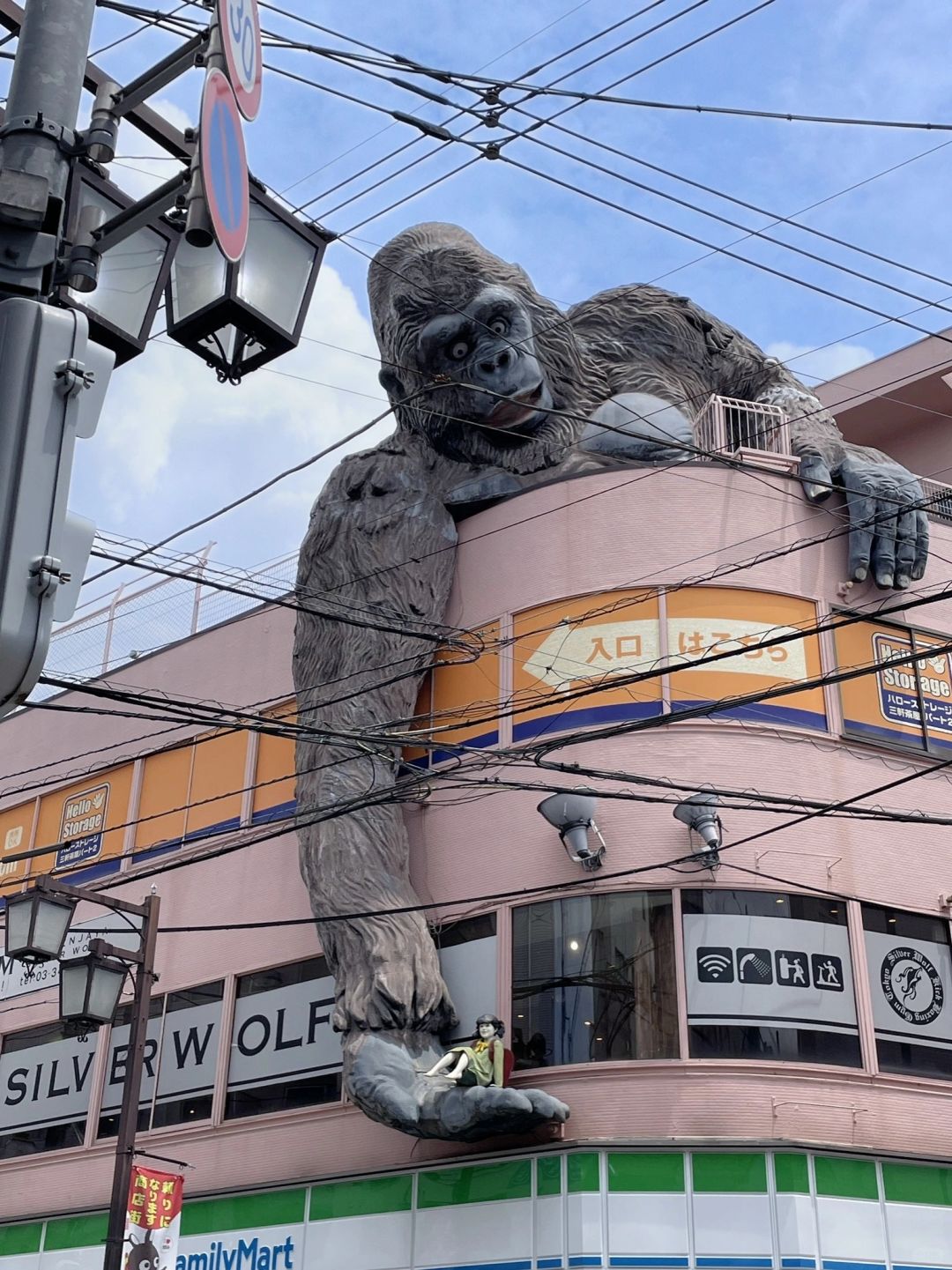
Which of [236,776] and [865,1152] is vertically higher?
[236,776]

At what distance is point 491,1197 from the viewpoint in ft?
48.9

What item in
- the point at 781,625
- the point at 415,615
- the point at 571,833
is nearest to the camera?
the point at 571,833

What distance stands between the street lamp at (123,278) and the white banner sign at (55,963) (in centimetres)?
1639

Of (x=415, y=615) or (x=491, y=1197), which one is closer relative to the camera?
(x=491, y=1197)

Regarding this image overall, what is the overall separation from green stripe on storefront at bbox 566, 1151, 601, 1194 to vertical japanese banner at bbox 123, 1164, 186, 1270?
3.77m

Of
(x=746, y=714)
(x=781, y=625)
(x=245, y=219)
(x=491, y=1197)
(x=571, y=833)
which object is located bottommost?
(x=491, y=1197)

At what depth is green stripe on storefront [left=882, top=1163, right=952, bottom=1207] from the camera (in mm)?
14523

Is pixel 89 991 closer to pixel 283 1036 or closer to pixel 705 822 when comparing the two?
pixel 283 1036

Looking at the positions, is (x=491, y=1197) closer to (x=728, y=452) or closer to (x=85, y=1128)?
(x=85, y=1128)

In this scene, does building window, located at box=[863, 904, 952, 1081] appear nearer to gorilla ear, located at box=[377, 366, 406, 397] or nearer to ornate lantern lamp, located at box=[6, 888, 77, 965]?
ornate lantern lamp, located at box=[6, 888, 77, 965]

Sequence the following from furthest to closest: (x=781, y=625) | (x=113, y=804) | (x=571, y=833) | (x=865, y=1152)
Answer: (x=113, y=804) → (x=781, y=625) → (x=571, y=833) → (x=865, y=1152)

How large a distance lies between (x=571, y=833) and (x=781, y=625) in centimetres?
345

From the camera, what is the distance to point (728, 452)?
62.3ft

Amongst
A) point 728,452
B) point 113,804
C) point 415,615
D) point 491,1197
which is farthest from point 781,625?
point 113,804
